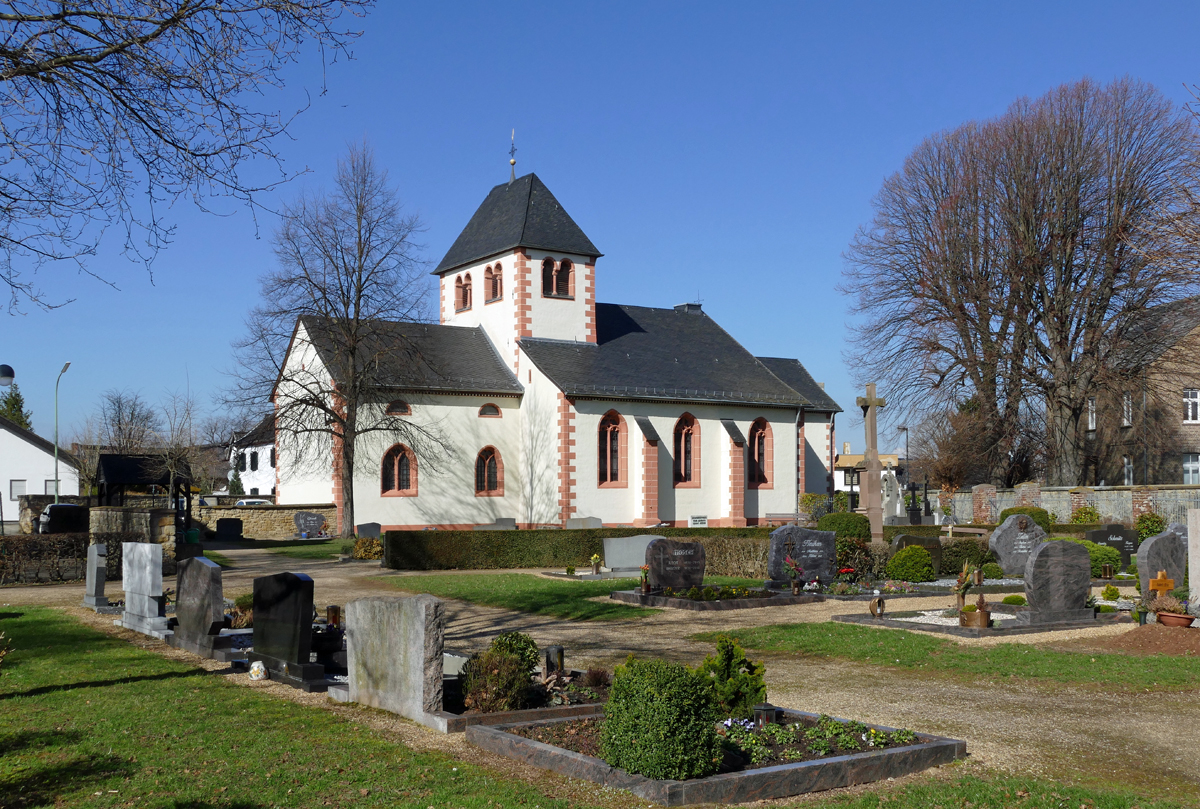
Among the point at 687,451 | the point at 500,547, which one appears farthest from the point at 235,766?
the point at 687,451

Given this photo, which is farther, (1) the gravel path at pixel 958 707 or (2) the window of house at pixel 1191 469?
(2) the window of house at pixel 1191 469

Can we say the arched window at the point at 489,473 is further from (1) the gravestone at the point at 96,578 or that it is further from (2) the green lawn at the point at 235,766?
(2) the green lawn at the point at 235,766

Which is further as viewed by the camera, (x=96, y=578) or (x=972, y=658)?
(x=96, y=578)

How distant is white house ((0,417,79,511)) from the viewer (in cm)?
5441

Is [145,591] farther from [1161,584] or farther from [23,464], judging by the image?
[23,464]

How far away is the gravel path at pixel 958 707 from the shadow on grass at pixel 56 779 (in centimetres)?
212

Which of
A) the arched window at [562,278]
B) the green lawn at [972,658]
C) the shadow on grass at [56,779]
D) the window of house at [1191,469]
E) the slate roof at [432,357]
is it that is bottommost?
the green lawn at [972,658]

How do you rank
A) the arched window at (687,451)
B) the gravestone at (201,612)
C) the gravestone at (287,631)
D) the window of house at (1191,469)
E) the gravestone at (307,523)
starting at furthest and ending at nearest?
the window of house at (1191,469), the arched window at (687,451), the gravestone at (307,523), the gravestone at (201,612), the gravestone at (287,631)

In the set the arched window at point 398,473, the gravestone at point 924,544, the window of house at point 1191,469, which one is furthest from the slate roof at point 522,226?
the window of house at point 1191,469

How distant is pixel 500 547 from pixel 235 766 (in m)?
20.5

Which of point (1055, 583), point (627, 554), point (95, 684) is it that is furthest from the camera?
point (627, 554)

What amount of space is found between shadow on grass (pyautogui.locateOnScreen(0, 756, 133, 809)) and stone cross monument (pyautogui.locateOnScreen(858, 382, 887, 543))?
2069 centimetres

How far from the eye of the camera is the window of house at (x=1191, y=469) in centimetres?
4716

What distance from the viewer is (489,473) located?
3956cm
